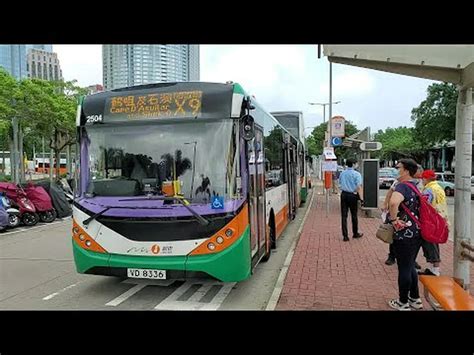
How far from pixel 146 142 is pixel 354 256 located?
477 cm

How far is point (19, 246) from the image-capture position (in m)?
9.77

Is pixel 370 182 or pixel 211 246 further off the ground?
pixel 370 182

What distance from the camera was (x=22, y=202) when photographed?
41.4 feet

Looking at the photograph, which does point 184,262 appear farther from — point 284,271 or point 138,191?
point 284,271

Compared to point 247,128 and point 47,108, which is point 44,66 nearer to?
point 47,108

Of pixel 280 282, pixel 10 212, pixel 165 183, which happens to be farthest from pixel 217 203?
pixel 10 212

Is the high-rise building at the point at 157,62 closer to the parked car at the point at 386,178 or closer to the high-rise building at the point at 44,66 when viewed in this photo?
the parked car at the point at 386,178

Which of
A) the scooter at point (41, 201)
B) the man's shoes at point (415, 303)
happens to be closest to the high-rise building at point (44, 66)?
the scooter at point (41, 201)

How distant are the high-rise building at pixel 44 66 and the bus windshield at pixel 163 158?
29220 mm

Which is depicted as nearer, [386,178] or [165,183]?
[165,183]

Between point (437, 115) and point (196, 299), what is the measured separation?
26.0 meters

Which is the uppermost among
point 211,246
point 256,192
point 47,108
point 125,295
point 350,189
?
point 47,108

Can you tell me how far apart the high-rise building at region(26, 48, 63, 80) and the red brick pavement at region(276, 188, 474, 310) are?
94.5 feet

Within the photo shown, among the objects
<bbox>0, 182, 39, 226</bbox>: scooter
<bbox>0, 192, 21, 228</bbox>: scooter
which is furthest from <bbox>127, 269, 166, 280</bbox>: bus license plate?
<bbox>0, 182, 39, 226</bbox>: scooter
